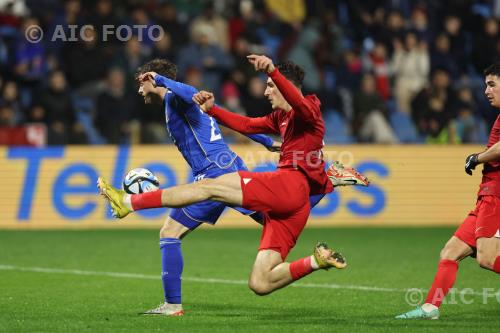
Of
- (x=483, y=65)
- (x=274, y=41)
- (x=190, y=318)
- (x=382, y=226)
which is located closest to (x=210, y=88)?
(x=274, y=41)

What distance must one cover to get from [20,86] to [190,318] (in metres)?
11.1

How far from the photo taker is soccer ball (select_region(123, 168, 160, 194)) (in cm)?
870

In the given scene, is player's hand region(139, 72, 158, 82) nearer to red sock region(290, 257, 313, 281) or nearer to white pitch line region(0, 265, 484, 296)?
red sock region(290, 257, 313, 281)

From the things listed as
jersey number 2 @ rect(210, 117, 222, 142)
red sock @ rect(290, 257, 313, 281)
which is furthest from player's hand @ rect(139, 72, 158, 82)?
red sock @ rect(290, 257, 313, 281)

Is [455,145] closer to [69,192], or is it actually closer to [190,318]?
[69,192]

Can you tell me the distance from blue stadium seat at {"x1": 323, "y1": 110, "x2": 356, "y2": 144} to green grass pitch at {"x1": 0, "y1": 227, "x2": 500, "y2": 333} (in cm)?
229

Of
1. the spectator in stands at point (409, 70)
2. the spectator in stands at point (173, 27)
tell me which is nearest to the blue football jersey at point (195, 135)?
the spectator in stands at point (173, 27)

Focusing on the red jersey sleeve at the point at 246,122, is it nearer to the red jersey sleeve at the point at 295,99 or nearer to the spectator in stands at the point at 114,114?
the red jersey sleeve at the point at 295,99

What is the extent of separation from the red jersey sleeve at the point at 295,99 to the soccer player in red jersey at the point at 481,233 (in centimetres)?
142

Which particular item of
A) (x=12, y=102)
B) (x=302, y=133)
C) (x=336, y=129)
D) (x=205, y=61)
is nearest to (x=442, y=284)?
(x=302, y=133)

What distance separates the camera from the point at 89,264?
12.7 metres

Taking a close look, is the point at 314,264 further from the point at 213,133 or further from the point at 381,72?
the point at 381,72

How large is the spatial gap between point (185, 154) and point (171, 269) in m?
1.10

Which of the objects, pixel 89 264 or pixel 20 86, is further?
pixel 20 86
